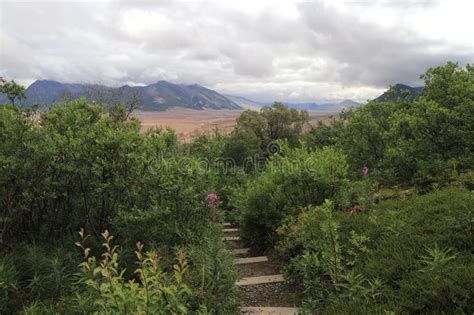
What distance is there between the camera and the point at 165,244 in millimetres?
6461

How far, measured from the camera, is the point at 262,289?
5922mm

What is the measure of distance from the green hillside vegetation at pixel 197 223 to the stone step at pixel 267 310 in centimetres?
32

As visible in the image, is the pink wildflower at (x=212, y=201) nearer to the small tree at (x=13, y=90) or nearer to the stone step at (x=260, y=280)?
the stone step at (x=260, y=280)

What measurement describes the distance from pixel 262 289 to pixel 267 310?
93cm

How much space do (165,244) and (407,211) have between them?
191 inches

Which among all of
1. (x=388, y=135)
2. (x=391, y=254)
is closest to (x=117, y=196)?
(x=391, y=254)

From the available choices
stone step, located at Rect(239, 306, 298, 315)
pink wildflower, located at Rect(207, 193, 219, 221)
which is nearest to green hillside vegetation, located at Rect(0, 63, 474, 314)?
pink wildflower, located at Rect(207, 193, 219, 221)

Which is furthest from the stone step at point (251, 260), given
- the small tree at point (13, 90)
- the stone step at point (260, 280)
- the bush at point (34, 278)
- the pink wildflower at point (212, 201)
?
the small tree at point (13, 90)

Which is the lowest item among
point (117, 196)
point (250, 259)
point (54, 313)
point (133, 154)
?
point (250, 259)

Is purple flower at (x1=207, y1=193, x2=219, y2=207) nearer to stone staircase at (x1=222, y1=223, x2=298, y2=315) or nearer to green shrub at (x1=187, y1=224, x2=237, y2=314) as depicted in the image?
stone staircase at (x1=222, y1=223, x2=298, y2=315)

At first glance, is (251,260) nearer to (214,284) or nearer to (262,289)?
(262,289)

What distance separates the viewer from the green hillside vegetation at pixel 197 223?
3.81 meters

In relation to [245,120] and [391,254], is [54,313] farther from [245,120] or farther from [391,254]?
[245,120]

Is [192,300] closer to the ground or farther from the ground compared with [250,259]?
farther from the ground
